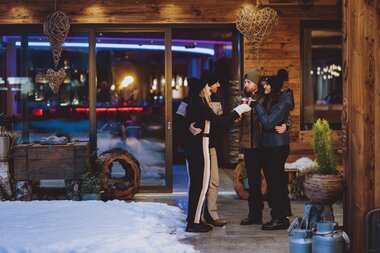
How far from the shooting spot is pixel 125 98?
40.9 feet

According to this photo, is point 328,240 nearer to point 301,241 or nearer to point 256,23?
point 301,241

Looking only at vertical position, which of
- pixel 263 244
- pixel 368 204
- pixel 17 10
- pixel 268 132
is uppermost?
pixel 17 10

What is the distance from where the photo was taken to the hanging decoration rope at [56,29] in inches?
418

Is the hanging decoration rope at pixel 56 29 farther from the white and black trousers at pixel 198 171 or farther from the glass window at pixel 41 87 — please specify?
the white and black trousers at pixel 198 171

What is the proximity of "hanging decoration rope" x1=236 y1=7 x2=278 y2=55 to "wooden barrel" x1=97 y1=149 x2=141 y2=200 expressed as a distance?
2833 millimetres

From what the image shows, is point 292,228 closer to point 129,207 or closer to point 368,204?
point 368,204

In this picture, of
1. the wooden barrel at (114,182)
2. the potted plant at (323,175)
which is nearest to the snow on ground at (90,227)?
the wooden barrel at (114,182)

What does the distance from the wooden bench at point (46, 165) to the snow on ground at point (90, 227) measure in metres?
0.45

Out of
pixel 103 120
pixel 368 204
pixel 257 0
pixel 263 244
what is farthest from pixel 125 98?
pixel 368 204

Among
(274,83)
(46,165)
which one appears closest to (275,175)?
(274,83)

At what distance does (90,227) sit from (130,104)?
4.72m

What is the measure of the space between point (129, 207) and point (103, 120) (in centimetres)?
241

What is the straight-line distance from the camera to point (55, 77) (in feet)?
35.4

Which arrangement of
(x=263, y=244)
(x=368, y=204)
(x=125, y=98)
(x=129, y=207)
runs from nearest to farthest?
1. (x=368, y=204)
2. (x=263, y=244)
3. (x=129, y=207)
4. (x=125, y=98)
